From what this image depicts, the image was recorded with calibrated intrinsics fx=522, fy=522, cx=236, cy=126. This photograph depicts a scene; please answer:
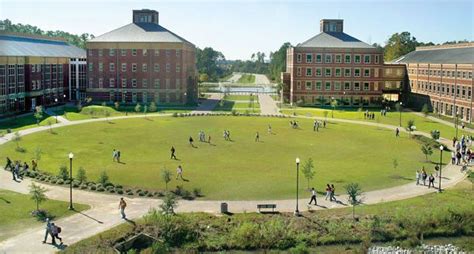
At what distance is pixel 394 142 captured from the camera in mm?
53594

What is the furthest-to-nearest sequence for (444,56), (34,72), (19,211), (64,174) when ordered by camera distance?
(444,56), (34,72), (64,174), (19,211)

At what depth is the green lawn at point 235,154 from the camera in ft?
118

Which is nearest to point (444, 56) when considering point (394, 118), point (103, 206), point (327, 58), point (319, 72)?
point (394, 118)

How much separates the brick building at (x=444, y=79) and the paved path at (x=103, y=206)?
36.8 meters

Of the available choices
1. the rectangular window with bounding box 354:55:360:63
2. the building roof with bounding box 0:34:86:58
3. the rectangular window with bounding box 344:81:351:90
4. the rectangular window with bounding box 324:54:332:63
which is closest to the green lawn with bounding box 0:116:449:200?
the building roof with bounding box 0:34:86:58

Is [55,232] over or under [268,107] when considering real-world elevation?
under

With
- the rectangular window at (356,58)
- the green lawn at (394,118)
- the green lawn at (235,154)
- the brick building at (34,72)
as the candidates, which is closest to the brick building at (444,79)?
the green lawn at (394,118)

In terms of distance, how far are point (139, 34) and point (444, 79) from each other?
51694mm

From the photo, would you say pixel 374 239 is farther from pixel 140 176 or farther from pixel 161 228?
pixel 140 176

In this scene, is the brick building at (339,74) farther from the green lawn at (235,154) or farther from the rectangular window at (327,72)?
the green lawn at (235,154)

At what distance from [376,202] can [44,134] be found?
38.2 m

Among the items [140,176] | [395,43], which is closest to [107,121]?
[140,176]

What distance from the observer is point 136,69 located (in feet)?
302

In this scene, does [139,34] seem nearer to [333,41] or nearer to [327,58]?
[327,58]
